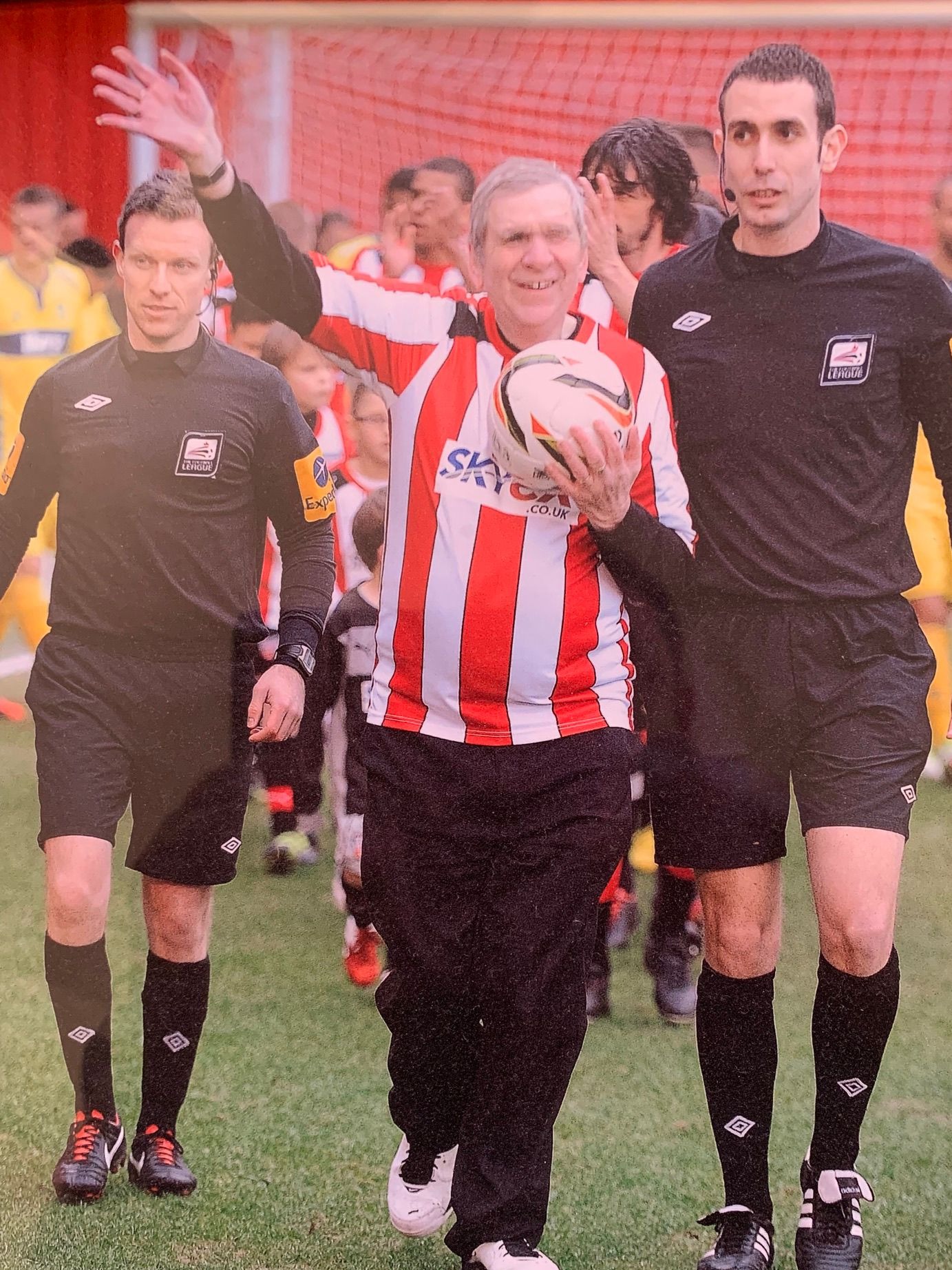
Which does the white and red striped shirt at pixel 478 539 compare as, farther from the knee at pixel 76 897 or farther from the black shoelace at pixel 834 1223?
the black shoelace at pixel 834 1223

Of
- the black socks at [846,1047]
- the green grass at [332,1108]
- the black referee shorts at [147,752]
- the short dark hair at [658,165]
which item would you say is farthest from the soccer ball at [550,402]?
the black socks at [846,1047]

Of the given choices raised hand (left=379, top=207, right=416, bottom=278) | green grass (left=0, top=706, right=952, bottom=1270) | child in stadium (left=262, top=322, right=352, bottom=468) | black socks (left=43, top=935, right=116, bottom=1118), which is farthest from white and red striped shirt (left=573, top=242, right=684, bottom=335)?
black socks (left=43, top=935, right=116, bottom=1118)

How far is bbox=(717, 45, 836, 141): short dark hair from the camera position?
200 cm

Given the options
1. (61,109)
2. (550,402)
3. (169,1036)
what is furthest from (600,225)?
(169,1036)

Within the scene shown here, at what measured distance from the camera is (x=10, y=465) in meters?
2.19

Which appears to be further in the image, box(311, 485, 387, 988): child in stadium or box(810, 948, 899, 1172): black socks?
box(311, 485, 387, 988): child in stadium

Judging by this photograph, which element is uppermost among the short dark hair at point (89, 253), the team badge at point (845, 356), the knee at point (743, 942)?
the short dark hair at point (89, 253)

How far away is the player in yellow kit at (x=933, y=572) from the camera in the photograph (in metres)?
2.06

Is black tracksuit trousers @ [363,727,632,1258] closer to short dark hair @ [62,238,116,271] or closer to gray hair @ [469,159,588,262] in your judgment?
gray hair @ [469,159,588,262]

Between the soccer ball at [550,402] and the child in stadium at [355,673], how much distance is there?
334 mm

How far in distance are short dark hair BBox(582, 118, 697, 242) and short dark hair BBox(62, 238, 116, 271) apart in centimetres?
71

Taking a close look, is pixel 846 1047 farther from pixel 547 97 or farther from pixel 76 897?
pixel 547 97

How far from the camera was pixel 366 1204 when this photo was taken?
2160mm

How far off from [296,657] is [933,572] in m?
0.91
